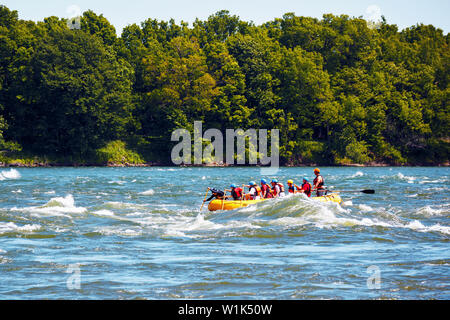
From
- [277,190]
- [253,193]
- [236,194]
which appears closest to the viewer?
[236,194]

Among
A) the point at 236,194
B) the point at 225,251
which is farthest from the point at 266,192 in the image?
the point at 225,251

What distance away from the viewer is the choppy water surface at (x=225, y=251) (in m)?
12.5

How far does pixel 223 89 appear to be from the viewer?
285ft

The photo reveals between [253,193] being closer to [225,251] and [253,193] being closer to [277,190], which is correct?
[277,190]

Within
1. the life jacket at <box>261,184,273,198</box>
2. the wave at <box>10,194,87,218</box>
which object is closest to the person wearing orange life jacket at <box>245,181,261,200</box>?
the life jacket at <box>261,184,273,198</box>

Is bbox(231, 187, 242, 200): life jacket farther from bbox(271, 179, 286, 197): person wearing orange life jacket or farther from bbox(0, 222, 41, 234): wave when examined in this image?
bbox(0, 222, 41, 234): wave

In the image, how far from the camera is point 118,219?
2359cm

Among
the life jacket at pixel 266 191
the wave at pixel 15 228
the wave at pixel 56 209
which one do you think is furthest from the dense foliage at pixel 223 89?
the wave at pixel 15 228

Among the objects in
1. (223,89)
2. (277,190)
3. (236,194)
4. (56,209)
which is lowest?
(56,209)

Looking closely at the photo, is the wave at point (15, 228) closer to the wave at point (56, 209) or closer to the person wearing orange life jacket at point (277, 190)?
the wave at point (56, 209)

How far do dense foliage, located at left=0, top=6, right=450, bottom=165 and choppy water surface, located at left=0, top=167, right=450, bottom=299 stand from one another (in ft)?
166

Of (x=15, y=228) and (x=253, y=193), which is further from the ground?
(x=253, y=193)

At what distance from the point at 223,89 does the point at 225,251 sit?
234 feet

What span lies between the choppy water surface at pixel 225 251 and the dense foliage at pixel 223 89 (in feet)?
166
